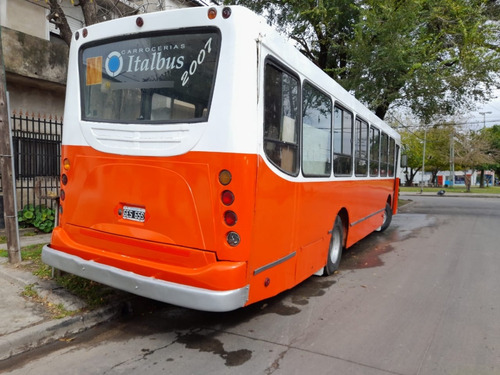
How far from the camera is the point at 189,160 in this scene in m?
3.49

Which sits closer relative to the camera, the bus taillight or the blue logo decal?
the bus taillight

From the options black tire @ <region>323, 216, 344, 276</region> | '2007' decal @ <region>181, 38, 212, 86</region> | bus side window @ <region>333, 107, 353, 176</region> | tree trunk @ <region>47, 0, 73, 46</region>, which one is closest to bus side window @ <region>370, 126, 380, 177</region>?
bus side window @ <region>333, 107, 353, 176</region>

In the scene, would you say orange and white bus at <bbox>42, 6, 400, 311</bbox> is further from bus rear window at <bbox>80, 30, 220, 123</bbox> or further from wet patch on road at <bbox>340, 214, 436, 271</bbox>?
wet patch on road at <bbox>340, 214, 436, 271</bbox>

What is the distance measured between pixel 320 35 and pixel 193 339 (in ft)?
42.1

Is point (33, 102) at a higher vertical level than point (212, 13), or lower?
higher

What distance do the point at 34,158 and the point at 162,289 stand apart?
19.7 ft

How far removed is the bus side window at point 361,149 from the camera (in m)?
6.80

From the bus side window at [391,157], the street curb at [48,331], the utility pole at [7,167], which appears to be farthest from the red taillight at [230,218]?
the bus side window at [391,157]

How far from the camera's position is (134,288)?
3.55m

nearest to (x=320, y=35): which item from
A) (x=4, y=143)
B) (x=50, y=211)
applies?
(x=50, y=211)

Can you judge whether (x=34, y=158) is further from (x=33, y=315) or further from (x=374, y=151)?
(x=374, y=151)

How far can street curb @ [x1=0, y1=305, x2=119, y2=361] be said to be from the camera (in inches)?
133

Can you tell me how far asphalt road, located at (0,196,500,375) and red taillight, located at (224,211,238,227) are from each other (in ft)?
3.98

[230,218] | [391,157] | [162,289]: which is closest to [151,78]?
[230,218]
